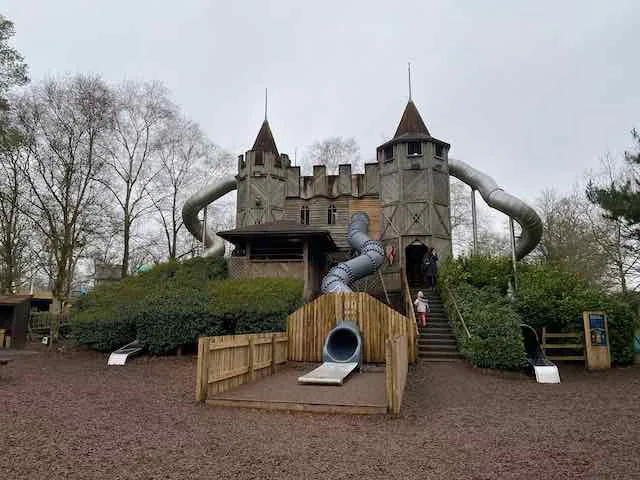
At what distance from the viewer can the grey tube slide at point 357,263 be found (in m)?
16.2

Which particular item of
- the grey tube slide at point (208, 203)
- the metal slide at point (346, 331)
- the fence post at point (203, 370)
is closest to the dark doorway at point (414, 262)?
the metal slide at point (346, 331)

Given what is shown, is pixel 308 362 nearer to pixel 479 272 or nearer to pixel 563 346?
pixel 563 346

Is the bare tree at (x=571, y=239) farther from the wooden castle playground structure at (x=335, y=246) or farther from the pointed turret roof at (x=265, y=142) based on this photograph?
the pointed turret roof at (x=265, y=142)

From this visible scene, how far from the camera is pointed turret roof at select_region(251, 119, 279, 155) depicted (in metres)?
27.2

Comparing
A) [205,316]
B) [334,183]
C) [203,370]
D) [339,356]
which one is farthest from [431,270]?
[203,370]

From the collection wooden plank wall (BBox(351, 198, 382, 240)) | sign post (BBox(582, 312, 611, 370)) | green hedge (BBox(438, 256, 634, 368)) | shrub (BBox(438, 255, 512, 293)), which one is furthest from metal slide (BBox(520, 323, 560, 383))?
wooden plank wall (BBox(351, 198, 382, 240))

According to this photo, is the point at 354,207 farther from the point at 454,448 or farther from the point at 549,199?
the point at 454,448

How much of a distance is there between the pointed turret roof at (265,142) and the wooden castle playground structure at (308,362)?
52.9ft

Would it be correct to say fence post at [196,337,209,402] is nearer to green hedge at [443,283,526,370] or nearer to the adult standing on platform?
green hedge at [443,283,526,370]

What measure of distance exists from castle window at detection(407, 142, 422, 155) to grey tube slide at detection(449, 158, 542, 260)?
336 cm

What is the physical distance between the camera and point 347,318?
1289cm

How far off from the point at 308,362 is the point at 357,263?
613cm

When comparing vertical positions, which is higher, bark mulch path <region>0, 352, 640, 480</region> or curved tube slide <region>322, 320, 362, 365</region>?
curved tube slide <region>322, 320, 362, 365</region>

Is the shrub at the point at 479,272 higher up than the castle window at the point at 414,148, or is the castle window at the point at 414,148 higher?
the castle window at the point at 414,148
